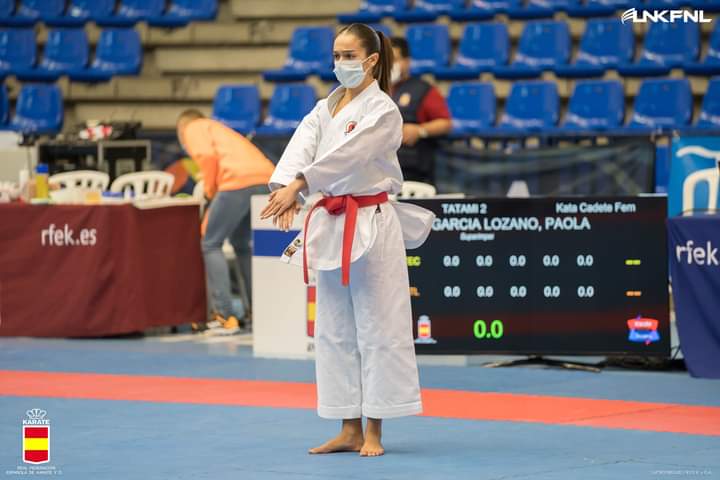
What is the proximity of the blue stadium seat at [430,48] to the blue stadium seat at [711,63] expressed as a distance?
2.67m

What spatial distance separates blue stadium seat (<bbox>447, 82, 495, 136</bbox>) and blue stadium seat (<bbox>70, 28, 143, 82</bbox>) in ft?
15.8

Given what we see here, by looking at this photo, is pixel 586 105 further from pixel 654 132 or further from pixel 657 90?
pixel 654 132

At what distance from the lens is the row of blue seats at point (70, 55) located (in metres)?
17.6

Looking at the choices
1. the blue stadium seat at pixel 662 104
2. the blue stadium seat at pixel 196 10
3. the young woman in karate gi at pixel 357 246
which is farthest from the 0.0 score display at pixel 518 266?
the blue stadium seat at pixel 196 10

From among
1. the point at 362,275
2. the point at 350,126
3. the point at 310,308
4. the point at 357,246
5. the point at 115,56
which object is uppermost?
the point at 115,56

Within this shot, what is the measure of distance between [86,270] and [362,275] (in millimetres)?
4994

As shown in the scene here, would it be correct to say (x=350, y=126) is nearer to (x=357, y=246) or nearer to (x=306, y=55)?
(x=357, y=246)

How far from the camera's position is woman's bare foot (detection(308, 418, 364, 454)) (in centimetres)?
612

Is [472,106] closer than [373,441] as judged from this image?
No

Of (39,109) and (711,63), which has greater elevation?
(711,63)

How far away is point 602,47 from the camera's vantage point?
48.2ft

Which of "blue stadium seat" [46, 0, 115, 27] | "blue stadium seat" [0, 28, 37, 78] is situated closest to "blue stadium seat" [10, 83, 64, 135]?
"blue stadium seat" [0, 28, 37, 78]

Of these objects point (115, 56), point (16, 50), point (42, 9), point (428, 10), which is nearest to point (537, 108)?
point (428, 10)

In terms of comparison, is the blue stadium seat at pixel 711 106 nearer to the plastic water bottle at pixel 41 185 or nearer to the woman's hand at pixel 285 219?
the plastic water bottle at pixel 41 185
